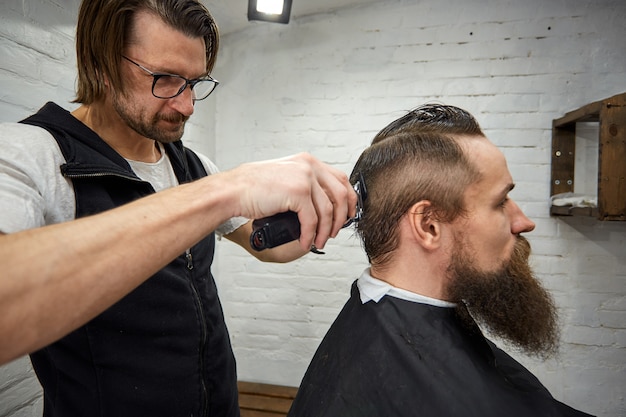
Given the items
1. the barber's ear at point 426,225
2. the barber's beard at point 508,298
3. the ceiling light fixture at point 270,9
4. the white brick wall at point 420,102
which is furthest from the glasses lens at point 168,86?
the white brick wall at point 420,102

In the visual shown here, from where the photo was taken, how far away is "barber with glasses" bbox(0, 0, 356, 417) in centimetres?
50

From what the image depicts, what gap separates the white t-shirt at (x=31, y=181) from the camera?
69 centimetres

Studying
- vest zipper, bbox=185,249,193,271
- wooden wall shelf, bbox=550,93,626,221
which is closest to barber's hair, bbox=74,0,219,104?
vest zipper, bbox=185,249,193,271

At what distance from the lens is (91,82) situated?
1053 millimetres

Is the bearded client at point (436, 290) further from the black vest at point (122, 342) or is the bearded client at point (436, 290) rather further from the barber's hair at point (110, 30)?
the barber's hair at point (110, 30)

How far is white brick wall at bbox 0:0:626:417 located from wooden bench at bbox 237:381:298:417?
7 centimetres

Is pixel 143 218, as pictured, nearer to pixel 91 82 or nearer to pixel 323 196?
pixel 323 196

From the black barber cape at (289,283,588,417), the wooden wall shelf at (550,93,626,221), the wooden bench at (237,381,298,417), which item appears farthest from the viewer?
the wooden bench at (237,381,298,417)

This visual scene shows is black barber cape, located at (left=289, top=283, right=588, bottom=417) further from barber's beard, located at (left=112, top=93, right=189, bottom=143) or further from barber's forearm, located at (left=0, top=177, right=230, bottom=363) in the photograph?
barber's beard, located at (left=112, top=93, right=189, bottom=143)

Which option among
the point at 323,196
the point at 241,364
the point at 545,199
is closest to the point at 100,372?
the point at 323,196

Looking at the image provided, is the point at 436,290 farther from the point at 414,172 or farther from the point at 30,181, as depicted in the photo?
the point at 30,181

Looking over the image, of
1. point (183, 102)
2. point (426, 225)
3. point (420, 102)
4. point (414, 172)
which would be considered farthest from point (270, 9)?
point (426, 225)

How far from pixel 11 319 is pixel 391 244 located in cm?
79

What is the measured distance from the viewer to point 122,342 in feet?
3.11
